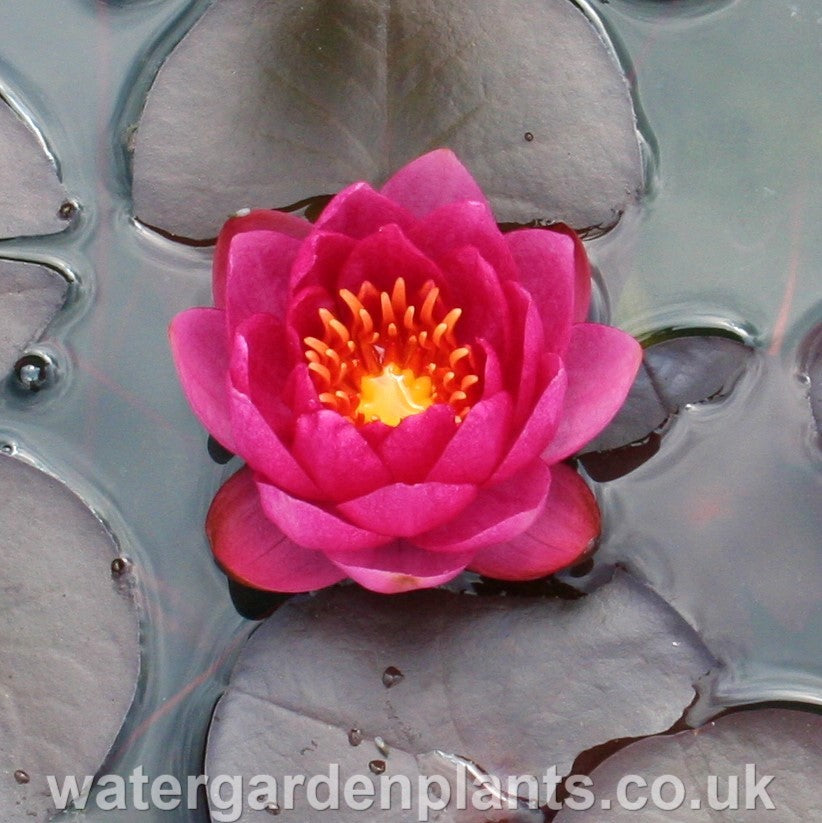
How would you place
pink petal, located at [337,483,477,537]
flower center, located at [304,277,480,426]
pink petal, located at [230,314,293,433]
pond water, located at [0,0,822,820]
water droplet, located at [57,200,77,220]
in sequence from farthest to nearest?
water droplet, located at [57,200,77,220], pond water, located at [0,0,822,820], flower center, located at [304,277,480,426], pink petal, located at [230,314,293,433], pink petal, located at [337,483,477,537]

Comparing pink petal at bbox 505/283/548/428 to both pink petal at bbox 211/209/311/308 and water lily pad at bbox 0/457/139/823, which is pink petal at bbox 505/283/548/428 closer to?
pink petal at bbox 211/209/311/308

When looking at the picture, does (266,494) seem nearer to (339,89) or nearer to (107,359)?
(107,359)

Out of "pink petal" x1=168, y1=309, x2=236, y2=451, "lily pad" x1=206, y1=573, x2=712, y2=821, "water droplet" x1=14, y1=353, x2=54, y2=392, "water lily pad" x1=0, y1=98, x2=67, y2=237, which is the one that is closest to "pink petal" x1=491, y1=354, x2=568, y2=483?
"lily pad" x1=206, y1=573, x2=712, y2=821

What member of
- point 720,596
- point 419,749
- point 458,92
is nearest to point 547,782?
point 419,749

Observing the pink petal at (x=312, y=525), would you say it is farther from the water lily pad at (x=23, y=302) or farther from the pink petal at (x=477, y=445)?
the water lily pad at (x=23, y=302)

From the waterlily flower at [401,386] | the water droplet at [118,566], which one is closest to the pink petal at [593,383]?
the waterlily flower at [401,386]

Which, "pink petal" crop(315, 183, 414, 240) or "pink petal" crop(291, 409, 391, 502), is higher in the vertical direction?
"pink petal" crop(315, 183, 414, 240)
